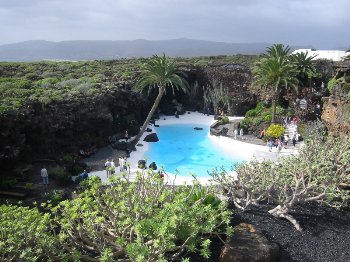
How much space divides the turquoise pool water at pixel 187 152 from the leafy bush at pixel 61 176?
6.51 meters

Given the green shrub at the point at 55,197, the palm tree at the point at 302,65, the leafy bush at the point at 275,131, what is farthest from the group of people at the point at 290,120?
the green shrub at the point at 55,197

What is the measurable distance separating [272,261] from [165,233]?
4069 millimetres

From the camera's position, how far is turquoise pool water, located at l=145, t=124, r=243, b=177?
2773 centimetres

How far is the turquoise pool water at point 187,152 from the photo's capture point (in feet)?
91.0

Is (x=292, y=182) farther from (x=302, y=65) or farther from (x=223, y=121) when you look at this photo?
(x=302, y=65)

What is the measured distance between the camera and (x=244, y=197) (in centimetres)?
1560

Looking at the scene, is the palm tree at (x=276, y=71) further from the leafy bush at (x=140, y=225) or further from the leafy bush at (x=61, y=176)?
the leafy bush at (x=140, y=225)

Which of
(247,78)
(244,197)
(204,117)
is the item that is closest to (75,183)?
(244,197)

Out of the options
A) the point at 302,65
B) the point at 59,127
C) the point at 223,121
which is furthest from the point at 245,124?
the point at 59,127

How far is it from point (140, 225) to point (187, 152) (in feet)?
74.5

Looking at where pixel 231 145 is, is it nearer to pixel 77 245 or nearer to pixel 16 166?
pixel 16 166

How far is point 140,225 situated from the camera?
952 centimetres

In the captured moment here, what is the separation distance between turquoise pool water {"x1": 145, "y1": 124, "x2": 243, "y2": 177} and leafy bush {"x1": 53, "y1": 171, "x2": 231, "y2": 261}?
1295cm

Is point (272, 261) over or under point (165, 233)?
under
